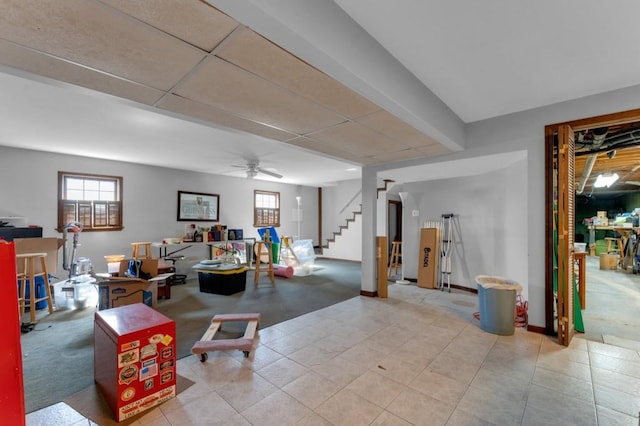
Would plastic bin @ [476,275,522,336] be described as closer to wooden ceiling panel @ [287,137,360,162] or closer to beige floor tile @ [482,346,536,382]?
beige floor tile @ [482,346,536,382]

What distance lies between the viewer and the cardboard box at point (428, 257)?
5.50 m

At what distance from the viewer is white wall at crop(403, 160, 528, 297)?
4.40 m

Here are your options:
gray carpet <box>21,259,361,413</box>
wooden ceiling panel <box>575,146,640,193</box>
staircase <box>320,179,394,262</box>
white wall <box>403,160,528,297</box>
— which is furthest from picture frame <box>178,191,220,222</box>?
wooden ceiling panel <box>575,146,640,193</box>

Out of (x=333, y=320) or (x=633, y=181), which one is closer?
(x=333, y=320)

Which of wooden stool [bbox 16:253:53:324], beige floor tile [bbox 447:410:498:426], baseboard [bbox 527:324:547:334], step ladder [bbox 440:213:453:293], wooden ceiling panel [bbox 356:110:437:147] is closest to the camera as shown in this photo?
beige floor tile [bbox 447:410:498:426]

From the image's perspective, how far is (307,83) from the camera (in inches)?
79.0

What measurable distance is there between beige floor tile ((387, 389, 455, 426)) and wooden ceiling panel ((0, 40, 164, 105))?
2990 mm

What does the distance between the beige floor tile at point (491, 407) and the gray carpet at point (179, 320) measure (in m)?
2.35

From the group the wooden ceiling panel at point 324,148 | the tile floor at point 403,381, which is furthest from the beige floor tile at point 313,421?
the wooden ceiling panel at point 324,148

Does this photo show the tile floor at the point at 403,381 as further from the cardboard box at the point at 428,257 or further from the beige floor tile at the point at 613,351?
the cardboard box at the point at 428,257

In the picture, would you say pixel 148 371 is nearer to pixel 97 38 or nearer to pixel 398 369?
pixel 398 369

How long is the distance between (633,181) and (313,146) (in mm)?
11342

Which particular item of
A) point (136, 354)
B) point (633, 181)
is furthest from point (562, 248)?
point (633, 181)

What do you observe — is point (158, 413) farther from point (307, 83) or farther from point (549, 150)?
point (549, 150)
